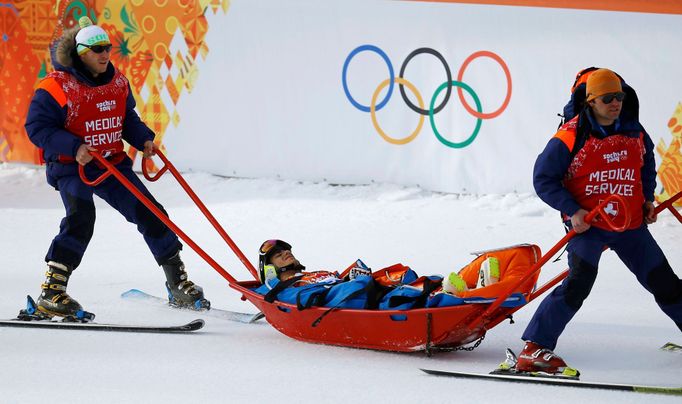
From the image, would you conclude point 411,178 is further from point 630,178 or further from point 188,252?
point 630,178

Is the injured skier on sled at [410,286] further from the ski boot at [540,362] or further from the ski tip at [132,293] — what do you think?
the ski tip at [132,293]

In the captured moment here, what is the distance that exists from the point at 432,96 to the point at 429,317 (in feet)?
15.6

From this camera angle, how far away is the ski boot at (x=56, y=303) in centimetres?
613

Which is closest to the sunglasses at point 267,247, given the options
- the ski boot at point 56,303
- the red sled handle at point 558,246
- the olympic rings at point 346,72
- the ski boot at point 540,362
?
the ski boot at point 56,303

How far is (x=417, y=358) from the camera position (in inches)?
208

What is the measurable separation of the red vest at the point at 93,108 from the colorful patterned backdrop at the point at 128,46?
13.7 ft

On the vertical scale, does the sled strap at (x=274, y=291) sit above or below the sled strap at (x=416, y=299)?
above

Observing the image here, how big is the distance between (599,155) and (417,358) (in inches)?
45.2

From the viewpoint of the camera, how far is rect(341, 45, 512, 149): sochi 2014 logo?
944 centimetres

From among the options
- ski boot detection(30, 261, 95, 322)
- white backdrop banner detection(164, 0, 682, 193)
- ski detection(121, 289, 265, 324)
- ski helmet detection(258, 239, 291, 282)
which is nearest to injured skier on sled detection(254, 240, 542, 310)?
ski helmet detection(258, 239, 291, 282)

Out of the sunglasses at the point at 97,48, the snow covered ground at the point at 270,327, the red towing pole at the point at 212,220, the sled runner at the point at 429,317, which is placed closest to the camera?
the snow covered ground at the point at 270,327

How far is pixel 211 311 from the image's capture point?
6.51m

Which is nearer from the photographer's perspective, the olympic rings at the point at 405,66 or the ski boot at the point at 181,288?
the ski boot at the point at 181,288

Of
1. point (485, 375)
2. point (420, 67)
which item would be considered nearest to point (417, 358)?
point (485, 375)
